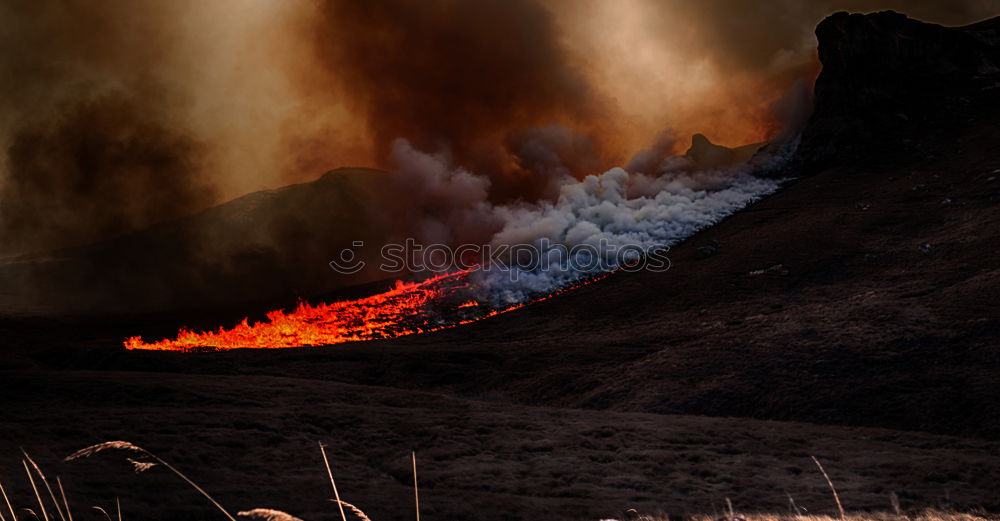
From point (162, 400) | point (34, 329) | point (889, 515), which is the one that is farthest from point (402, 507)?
point (34, 329)

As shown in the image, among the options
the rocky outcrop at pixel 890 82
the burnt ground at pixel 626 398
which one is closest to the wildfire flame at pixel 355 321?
the burnt ground at pixel 626 398

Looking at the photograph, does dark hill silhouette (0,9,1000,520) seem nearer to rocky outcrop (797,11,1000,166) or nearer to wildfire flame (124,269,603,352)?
wildfire flame (124,269,603,352)

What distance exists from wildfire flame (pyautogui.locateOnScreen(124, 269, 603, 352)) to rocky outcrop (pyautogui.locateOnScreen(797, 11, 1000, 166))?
59870 mm

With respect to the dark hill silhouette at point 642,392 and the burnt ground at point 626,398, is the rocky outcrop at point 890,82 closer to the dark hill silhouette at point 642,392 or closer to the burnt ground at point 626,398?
the dark hill silhouette at point 642,392

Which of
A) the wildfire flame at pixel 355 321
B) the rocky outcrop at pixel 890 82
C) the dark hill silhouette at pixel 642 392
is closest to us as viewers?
the dark hill silhouette at pixel 642 392

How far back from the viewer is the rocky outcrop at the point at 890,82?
10819 cm

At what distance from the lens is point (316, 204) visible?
165375mm

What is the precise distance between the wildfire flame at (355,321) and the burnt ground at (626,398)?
7.02 m

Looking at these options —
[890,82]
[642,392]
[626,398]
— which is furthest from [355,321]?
[890,82]

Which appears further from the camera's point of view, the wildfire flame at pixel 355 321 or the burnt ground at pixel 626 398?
the wildfire flame at pixel 355 321

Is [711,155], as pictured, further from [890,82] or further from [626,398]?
[626,398]

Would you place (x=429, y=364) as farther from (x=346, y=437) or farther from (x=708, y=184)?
(x=708, y=184)

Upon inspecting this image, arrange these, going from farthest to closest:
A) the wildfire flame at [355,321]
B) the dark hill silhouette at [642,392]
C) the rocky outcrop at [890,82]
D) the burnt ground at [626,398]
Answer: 1. the rocky outcrop at [890,82]
2. the wildfire flame at [355,321]
3. the dark hill silhouette at [642,392]
4. the burnt ground at [626,398]

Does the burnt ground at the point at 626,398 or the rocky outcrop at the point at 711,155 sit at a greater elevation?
the rocky outcrop at the point at 711,155
